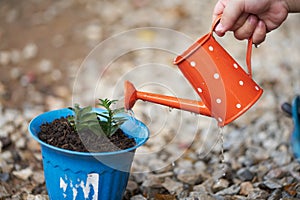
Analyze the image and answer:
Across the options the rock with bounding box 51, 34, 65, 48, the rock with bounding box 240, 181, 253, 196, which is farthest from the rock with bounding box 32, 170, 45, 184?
the rock with bounding box 51, 34, 65, 48

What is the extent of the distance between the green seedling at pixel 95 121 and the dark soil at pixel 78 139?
0.02m

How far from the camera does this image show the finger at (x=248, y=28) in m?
1.46

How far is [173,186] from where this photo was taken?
1.74 m

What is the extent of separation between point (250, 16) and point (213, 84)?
25 cm

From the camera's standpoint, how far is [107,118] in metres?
1.41

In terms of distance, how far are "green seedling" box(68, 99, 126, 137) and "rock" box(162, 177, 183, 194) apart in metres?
0.40

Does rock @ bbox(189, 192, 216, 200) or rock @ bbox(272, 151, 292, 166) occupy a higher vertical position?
rock @ bbox(189, 192, 216, 200)

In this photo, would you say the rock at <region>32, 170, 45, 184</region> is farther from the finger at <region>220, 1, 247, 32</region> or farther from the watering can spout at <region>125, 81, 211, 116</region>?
the finger at <region>220, 1, 247, 32</region>

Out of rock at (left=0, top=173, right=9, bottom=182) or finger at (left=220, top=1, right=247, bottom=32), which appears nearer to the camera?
finger at (left=220, top=1, right=247, bottom=32)

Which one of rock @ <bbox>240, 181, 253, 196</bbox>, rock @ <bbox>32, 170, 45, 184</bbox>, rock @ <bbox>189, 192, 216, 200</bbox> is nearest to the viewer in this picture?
rock @ <bbox>189, 192, 216, 200</bbox>

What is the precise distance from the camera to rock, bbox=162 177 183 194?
1705 mm

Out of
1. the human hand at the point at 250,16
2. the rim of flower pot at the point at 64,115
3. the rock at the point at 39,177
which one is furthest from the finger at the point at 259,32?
the rock at the point at 39,177

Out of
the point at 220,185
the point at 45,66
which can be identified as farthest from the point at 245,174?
the point at 45,66

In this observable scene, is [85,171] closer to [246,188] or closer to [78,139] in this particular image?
[78,139]
